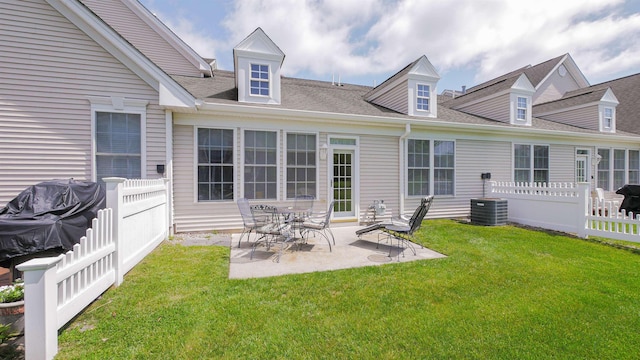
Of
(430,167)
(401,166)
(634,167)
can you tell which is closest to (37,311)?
(401,166)

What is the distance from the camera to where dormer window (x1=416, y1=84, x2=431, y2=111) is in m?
9.38

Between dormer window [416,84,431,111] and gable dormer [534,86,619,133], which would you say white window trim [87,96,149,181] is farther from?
gable dormer [534,86,619,133]

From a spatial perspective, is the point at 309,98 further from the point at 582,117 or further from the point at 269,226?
the point at 582,117

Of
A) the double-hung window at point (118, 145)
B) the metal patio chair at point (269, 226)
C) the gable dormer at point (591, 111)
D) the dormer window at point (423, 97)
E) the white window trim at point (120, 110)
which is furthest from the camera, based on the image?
the gable dormer at point (591, 111)

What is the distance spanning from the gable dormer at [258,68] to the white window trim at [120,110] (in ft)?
7.72

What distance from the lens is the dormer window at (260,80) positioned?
7500 millimetres

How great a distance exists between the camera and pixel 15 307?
95.7 inches

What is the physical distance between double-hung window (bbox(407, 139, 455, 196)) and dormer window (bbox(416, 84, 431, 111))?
1.41 metres

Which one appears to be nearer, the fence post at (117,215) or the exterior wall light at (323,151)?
the fence post at (117,215)

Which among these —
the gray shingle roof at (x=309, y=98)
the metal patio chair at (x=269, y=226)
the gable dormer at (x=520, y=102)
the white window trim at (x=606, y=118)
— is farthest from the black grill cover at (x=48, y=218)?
the white window trim at (x=606, y=118)

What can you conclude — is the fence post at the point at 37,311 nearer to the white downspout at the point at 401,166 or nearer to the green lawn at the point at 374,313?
the green lawn at the point at 374,313

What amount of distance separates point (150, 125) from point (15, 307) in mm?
4493

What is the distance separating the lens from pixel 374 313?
2.97 metres

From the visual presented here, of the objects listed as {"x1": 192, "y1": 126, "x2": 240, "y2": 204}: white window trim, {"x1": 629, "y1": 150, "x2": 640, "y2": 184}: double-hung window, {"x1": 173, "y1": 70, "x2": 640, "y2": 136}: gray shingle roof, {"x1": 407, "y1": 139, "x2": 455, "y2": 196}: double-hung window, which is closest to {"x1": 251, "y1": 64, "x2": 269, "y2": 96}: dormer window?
{"x1": 173, "y1": 70, "x2": 640, "y2": 136}: gray shingle roof
